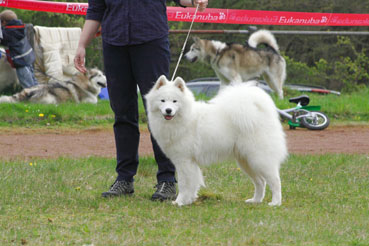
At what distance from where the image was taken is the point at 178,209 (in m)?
4.41

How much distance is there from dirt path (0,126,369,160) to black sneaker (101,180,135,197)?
2.13m

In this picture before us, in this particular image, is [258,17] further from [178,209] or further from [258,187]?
[178,209]

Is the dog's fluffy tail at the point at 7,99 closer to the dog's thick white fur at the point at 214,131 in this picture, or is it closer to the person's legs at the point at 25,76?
the person's legs at the point at 25,76

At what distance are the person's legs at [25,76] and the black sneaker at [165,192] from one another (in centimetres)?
719

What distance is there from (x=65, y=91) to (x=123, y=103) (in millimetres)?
6756

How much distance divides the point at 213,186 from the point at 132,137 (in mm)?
971

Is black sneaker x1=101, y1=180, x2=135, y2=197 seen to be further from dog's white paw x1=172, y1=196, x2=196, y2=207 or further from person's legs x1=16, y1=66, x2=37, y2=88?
person's legs x1=16, y1=66, x2=37, y2=88

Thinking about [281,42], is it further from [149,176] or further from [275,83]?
[149,176]

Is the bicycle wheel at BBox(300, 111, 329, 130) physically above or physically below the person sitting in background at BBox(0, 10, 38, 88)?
below

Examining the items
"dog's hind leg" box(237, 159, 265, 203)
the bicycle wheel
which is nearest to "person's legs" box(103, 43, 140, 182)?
"dog's hind leg" box(237, 159, 265, 203)

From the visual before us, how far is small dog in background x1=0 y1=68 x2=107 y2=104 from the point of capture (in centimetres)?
1087

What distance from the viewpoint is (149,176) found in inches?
236

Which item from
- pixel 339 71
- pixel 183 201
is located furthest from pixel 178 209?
pixel 339 71

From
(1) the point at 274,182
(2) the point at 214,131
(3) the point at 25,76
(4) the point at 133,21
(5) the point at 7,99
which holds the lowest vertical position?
(5) the point at 7,99
